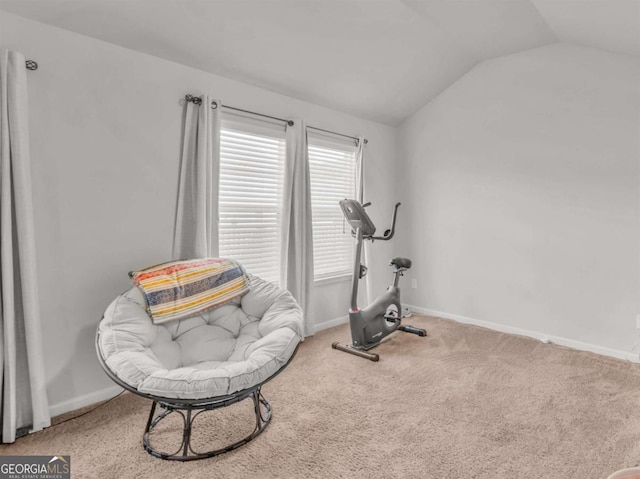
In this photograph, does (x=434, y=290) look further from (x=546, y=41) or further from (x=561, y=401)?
A: (x=546, y=41)

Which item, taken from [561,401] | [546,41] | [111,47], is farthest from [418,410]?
[546,41]

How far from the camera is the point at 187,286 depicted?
2.15 metres

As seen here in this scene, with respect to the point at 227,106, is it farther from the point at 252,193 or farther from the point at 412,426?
the point at 412,426

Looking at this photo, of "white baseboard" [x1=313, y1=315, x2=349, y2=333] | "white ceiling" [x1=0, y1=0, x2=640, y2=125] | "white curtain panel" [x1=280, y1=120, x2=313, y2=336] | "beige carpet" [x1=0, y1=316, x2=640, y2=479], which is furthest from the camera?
"white baseboard" [x1=313, y1=315, x2=349, y2=333]

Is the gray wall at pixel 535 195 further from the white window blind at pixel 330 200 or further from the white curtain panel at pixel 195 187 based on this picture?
the white curtain panel at pixel 195 187

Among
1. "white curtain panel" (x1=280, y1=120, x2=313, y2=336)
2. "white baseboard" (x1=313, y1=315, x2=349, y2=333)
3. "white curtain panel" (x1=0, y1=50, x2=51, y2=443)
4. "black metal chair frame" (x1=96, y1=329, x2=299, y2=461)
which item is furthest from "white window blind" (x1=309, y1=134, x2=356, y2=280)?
"white curtain panel" (x1=0, y1=50, x2=51, y2=443)

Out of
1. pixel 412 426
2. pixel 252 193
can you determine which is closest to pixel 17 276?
pixel 252 193

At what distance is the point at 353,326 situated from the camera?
3.10 meters

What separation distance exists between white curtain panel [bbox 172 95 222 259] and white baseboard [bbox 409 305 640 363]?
2842 millimetres

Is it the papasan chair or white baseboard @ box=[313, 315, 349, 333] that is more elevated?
the papasan chair

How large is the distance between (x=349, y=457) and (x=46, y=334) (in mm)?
1869

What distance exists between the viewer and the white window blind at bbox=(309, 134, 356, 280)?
368cm

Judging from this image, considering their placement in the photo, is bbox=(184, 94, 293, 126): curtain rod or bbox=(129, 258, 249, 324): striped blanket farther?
bbox=(184, 94, 293, 126): curtain rod

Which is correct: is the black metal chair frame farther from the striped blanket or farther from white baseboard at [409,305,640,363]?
white baseboard at [409,305,640,363]
